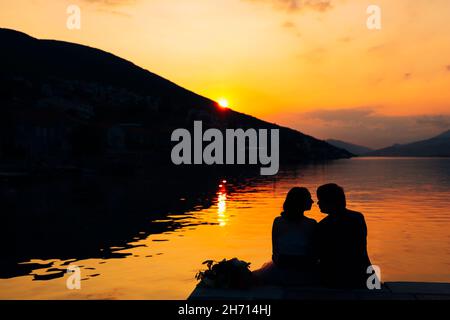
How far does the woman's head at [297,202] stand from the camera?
11180mm

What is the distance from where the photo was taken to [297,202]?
11367mm

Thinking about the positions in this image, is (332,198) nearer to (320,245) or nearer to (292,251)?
(320,245)

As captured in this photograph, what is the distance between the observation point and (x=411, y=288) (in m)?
11.1

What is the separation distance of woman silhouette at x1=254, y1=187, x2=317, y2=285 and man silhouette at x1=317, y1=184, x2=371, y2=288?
426mm

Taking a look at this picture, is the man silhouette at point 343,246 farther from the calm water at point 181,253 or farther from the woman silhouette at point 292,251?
the calm water at point 181,253

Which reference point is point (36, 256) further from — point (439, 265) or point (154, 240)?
point (439, 265)

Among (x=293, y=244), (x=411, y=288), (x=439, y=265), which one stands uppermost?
(x=293, y=244)

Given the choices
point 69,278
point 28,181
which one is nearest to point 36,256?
point 69,278

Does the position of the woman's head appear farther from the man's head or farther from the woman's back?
the man's head

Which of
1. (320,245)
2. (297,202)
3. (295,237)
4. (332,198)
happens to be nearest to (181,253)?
(295,237)

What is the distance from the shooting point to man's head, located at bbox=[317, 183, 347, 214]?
10797 mm

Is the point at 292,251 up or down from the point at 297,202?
down

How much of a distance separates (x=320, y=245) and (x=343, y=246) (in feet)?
1.63
